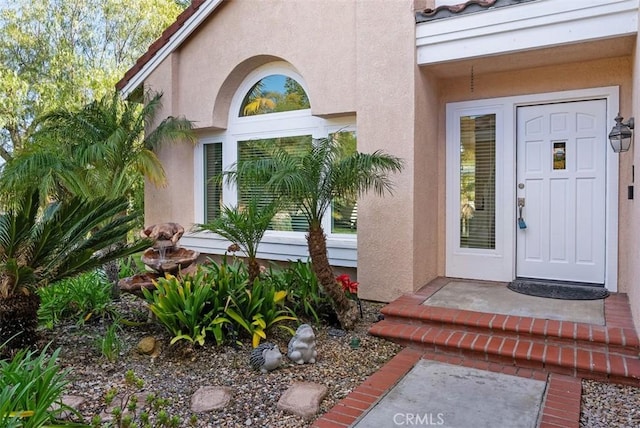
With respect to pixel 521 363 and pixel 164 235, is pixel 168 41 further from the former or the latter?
pixel 521 363

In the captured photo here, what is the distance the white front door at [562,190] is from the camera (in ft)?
19.7

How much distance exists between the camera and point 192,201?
9.16 meters

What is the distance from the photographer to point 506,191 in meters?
6.51

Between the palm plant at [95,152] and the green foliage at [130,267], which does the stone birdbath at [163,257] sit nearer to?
the palm plant at [95,152]

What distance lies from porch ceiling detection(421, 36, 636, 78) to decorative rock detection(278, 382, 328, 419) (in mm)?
4451

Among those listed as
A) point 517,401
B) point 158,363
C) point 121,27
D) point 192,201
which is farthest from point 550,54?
point 121,27

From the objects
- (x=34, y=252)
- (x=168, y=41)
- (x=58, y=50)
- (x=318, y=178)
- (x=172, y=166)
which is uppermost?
(x=58, y=50)

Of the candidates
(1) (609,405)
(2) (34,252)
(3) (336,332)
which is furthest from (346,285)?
(2) (34,252)

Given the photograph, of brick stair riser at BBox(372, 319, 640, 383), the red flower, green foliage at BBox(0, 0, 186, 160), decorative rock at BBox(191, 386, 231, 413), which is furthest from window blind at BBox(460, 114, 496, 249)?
green foliage at BBox(0, 0, 186, 160)

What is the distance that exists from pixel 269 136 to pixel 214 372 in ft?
16.1

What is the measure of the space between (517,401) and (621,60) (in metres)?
4.64

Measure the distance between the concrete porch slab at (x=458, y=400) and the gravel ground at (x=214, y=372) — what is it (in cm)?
43

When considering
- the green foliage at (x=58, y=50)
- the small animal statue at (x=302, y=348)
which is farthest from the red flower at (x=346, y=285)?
the green foliage at (x=58, y=50)

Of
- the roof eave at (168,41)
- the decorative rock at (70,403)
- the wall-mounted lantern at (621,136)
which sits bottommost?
the decorative rock at (70,403)
